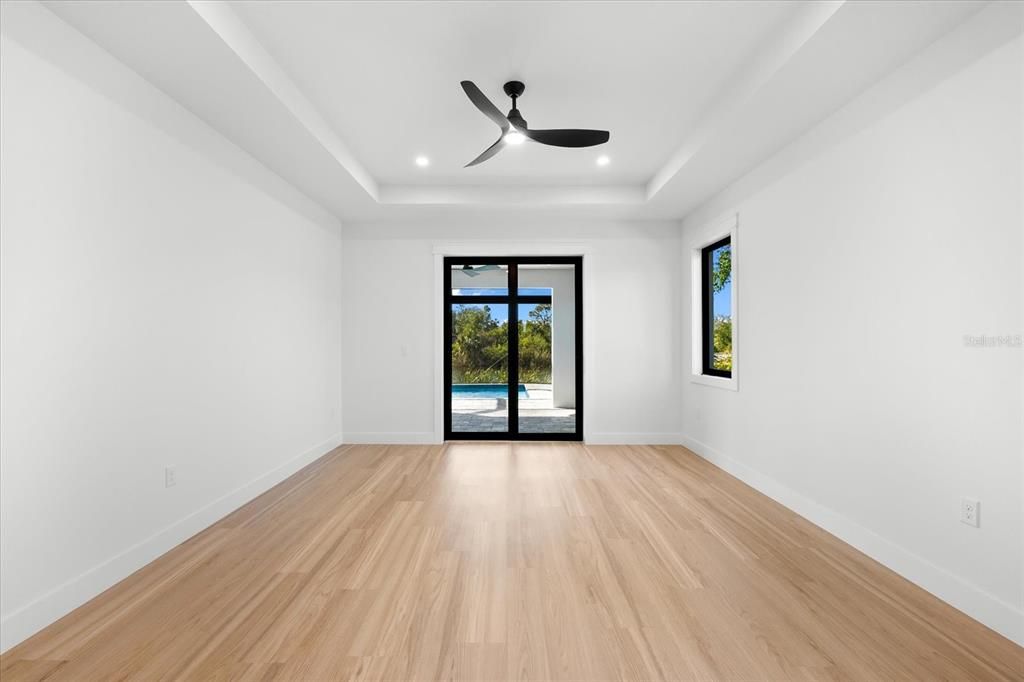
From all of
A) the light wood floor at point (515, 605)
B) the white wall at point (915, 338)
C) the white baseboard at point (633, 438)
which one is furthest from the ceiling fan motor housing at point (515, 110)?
the white baseboard at point (633, 438)

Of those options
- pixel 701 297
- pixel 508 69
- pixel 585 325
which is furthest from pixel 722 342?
pixel 508 69

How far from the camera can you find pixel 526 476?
3.92 m

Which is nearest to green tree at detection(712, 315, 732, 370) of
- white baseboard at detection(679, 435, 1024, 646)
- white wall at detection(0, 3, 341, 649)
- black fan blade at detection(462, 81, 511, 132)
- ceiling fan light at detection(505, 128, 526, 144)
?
white baseboard at detection(679, 435, 1024, 646)

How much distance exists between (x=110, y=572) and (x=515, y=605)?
75.4 inches

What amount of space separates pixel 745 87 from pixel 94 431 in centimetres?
384

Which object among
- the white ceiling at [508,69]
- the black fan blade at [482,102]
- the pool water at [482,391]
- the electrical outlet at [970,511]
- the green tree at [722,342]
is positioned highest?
the white ceiling at [508,69]

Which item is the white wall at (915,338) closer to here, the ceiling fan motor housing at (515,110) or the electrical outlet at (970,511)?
the electrical outlet at (970,511)

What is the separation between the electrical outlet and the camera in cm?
192

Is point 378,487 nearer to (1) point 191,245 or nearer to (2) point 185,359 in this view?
(2) point 185,359

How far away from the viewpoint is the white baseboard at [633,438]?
16.9ft

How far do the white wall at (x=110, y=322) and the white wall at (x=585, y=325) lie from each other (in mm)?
1647

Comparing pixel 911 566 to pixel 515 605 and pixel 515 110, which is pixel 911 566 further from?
pixel 515 110

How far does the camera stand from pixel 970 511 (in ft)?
6.39

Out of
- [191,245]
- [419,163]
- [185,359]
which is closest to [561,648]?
[185,359]
